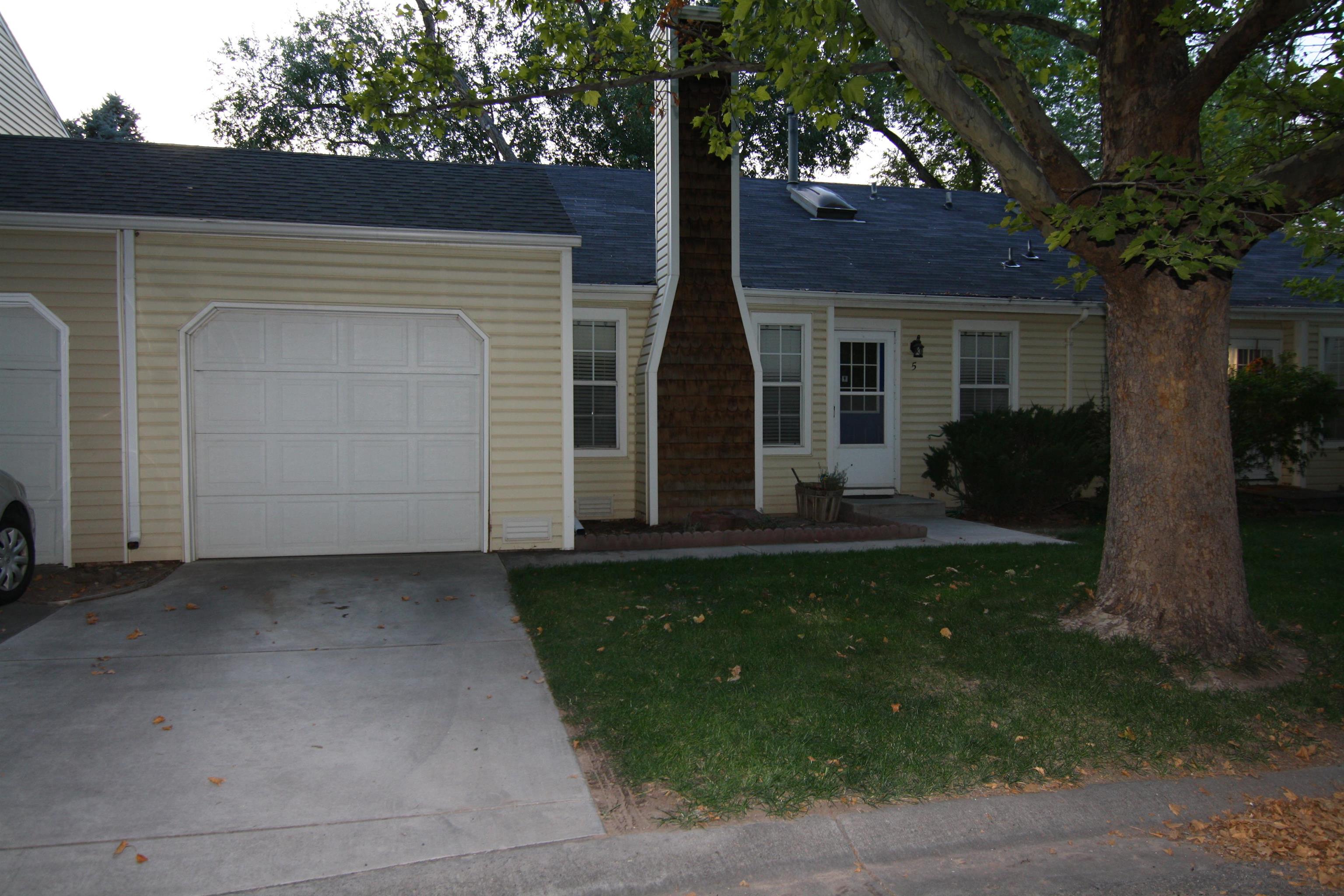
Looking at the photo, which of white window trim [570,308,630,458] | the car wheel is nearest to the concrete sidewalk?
the car wheel

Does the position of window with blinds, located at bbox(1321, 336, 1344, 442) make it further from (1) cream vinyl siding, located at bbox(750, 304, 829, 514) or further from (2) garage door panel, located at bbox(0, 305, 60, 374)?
(2) garage door panel, located at bbox(0, 305, 60, 374)

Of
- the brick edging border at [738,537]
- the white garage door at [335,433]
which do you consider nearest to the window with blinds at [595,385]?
the brick edging border at [738,537]

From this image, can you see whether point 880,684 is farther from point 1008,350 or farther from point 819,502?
point 1008,350

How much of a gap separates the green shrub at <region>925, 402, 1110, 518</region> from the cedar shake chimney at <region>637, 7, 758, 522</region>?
292cm

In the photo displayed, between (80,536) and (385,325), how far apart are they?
3262mm

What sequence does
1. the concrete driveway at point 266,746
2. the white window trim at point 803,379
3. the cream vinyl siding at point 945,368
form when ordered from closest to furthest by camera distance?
the concrete driveway at point 266,746 → the white window trim at point 803,379 → the cream vinyl siding at point 945,368

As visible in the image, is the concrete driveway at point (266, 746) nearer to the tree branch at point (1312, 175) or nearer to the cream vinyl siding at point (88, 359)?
the cream vinyl siding at point (88, 359)

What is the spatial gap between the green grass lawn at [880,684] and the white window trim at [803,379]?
14.1 feet

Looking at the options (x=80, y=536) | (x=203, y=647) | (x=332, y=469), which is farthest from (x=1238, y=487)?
(x=80, y=536)

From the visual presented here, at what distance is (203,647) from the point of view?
5.92 m

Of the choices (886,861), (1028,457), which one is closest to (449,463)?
(886,861)

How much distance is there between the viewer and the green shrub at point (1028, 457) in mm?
11406

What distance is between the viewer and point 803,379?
482 inches

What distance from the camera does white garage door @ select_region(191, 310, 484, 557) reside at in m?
8.73
